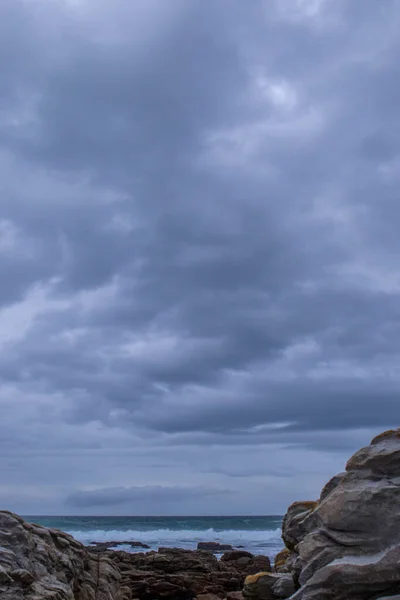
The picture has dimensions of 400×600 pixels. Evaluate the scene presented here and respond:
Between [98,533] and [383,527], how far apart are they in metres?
106

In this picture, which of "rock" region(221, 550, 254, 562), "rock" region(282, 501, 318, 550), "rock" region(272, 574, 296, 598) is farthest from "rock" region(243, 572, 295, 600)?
"rock" region(221, 550, 254, 562)

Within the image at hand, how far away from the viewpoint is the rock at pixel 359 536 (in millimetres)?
13914

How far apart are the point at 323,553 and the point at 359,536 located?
1057 millimetres

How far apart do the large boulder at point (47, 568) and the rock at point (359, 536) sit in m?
5.73

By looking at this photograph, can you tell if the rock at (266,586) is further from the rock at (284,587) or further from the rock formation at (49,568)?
the rock formation at (49,568)

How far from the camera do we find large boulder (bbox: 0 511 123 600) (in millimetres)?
13977

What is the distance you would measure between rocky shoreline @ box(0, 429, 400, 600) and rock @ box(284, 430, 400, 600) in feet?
0.07

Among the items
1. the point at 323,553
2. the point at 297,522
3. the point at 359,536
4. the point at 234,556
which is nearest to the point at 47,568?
the point at 323,553

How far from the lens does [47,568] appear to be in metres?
16.0

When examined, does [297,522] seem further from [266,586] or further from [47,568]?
[47,568]

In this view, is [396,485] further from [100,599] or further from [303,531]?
[100,599]

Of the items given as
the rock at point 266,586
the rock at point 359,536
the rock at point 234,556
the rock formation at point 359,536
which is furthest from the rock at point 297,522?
the rock at point 234,556

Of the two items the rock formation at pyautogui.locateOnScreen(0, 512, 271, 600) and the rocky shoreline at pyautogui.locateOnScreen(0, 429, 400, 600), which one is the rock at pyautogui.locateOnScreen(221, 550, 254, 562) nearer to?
the rock formation at pyautogui.locateOnScreen(0, 512, 271, 600)

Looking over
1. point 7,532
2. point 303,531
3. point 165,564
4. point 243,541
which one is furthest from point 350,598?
point 243,541
